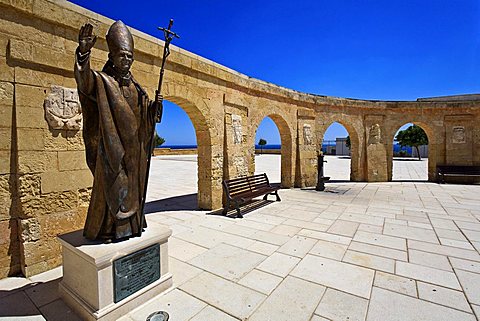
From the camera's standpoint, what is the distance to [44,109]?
322cm

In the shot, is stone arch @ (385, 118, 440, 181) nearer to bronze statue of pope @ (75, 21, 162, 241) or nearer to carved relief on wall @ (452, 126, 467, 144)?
carved relief on wall @ (452, 126, 467, 144)

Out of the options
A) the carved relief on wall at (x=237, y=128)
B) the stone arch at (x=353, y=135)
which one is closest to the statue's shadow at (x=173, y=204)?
the carved relief on wall at (x=237, y=128)

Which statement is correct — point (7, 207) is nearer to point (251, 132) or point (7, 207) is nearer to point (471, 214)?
point (251, 132)

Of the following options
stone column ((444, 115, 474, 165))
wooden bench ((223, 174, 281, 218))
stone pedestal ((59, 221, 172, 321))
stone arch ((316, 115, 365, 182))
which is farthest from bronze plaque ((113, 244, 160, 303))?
stone column ((444, 115, 474, 165))

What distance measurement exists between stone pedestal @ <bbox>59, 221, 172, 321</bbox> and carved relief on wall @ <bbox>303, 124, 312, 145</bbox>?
7.52 metres

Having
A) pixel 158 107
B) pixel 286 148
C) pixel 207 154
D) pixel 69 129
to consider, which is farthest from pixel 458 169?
pixel 69 129

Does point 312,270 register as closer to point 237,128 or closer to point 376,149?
point 237,128

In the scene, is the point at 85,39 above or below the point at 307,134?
above

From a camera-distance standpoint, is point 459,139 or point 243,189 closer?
point 243,189

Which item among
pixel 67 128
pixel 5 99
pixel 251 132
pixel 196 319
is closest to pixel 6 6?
pixel 5 99

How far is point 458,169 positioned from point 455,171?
0.48ft

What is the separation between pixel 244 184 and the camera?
5.98m

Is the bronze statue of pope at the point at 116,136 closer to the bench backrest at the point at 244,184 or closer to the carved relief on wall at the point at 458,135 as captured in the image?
the bench backrest at the point at 244,184

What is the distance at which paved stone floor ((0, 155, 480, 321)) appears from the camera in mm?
A: 2258
